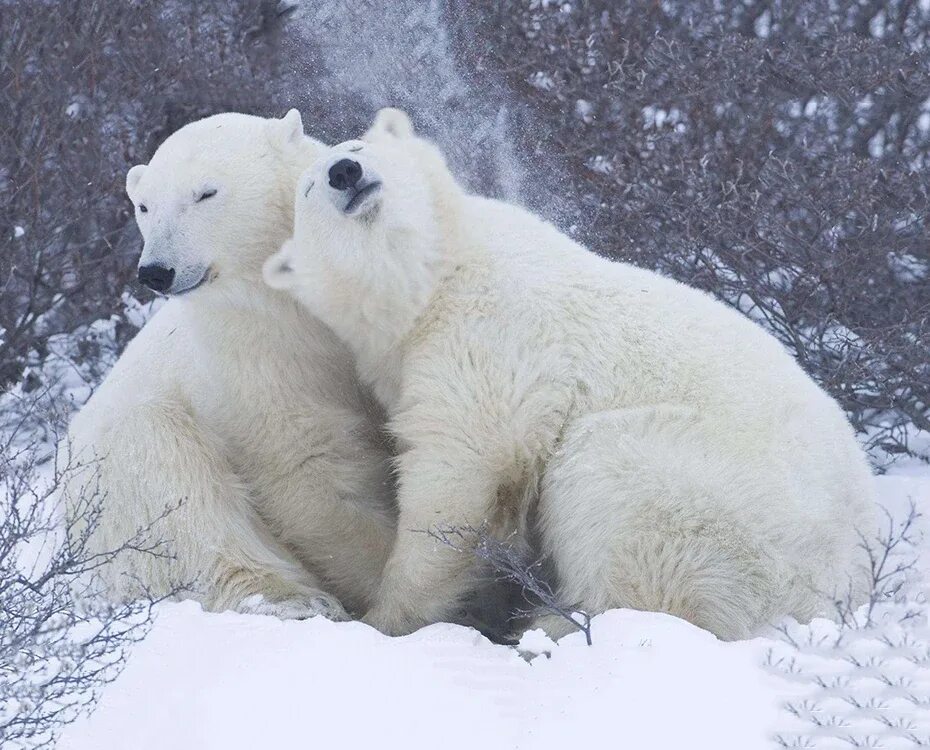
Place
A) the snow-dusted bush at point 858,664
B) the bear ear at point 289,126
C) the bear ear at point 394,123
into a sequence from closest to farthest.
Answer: the snow-dusted bush at point 858,664 < the bear ear at point 289,126 < the bear ear at point 394,123

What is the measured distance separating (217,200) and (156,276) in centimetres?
27

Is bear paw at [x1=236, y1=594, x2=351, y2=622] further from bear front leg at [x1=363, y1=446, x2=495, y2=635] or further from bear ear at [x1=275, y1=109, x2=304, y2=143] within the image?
bear ear at [x1=275, y1=109, x2=304, y2=143]

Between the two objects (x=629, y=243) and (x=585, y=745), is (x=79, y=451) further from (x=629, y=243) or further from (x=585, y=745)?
(x=629, y=243)

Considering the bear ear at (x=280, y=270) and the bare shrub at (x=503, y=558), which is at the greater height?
the bear ear at (x=280, y=270)

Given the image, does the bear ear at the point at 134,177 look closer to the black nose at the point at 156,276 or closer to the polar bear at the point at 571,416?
the black nose at the point at 156,276

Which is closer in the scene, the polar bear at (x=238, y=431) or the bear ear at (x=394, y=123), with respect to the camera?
the polar bear at (x=238, y=431)

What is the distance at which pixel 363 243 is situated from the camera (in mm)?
3250

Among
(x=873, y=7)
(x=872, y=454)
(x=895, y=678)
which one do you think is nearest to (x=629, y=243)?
(x=872, y=454)

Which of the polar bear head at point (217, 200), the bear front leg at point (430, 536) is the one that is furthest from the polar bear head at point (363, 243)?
the bear front leg at point (430, 536)

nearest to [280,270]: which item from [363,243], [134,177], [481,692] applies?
[363,243]

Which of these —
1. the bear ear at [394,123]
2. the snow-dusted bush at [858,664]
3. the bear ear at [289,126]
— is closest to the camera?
the snow-dusted bush at [858,664]

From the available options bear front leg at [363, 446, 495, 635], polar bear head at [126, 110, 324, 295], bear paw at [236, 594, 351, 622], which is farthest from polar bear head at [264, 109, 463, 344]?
bear paw at [236, 594, 351, 622]

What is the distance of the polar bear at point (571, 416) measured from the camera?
2.89 metres

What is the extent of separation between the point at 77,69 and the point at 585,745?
16.9 ft
